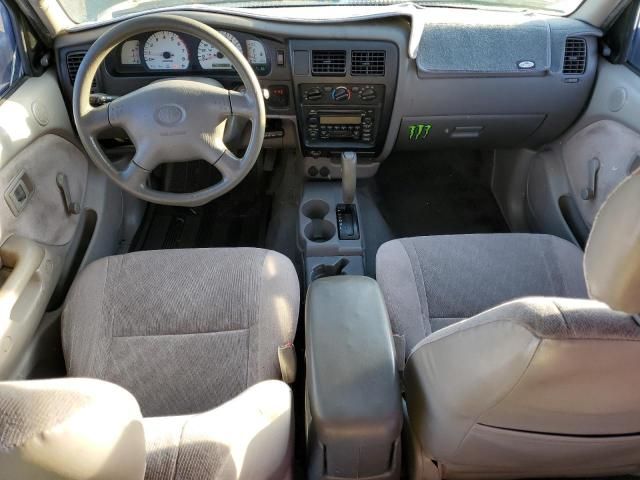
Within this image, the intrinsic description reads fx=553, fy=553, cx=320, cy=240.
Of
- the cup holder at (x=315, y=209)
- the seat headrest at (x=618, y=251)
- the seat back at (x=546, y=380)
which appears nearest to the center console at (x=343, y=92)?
the cup holder at (x=315, y=209)

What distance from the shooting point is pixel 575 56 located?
1.93 meters

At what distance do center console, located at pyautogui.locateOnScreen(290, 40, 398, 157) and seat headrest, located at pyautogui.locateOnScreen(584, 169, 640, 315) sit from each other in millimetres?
1368

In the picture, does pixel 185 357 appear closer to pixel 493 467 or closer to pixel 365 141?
pixel 493 467

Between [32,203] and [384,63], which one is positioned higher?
[384,63]

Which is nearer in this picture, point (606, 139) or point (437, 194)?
point (606, 139)

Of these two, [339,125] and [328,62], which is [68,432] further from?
[339,125]

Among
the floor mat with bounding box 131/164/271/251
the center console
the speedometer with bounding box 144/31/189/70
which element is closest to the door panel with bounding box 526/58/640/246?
the center console

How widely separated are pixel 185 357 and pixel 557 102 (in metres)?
1.57

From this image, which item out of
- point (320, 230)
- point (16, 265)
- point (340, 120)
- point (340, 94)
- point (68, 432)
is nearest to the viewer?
point (68, 432)

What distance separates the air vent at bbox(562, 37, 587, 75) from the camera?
192 centimetres

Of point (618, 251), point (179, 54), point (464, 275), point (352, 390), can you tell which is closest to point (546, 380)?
point (618, 251)

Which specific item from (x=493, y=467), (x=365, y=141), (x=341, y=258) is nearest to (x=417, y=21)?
(x=365, y=141)

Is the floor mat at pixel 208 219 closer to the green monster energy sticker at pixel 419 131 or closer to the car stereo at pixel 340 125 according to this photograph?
the car stereo at pixel 340 125

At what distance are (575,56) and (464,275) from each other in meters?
0.92
